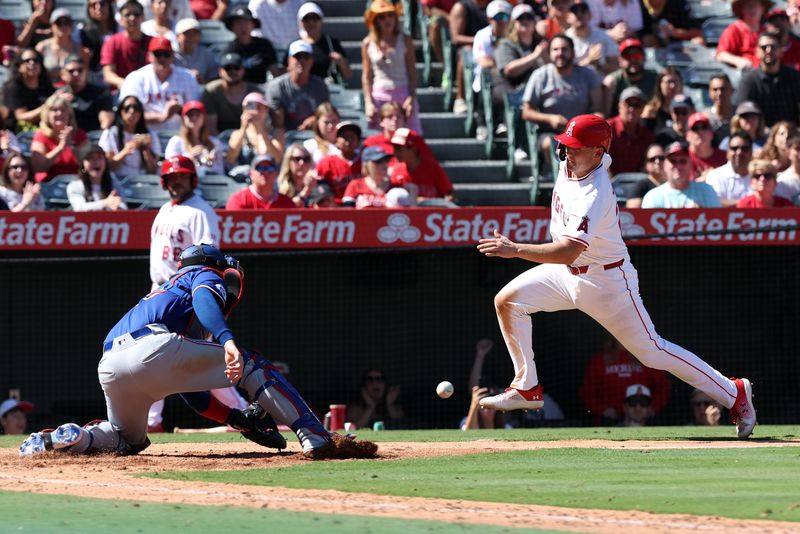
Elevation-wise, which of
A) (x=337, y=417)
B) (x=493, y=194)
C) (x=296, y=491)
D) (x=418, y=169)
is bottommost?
(x=337, y=417)

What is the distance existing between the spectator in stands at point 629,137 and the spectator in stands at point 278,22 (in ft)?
11.9

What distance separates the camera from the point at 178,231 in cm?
938

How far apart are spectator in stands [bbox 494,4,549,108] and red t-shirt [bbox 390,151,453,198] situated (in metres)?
1.57

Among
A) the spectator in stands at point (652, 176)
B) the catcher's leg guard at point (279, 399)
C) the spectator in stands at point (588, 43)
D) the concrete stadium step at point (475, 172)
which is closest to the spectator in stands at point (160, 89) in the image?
the concrete stadium step at point (475, 172)

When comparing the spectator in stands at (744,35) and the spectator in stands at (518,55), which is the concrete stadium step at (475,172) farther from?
the spectator in stands at (744,35)

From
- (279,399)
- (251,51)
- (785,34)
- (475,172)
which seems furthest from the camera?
(785,34)

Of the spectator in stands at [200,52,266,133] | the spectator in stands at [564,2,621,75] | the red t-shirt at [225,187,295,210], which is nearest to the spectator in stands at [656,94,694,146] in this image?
the spectator in stands at [564,2,621,75]

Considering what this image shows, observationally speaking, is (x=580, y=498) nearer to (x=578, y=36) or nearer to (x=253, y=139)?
(x=253, y=139)

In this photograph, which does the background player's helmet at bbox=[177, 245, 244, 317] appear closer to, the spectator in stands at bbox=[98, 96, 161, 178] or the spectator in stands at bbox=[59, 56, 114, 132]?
the spectator in stands at bbox=[98, 96, 161, 178]

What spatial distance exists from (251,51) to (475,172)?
8.34ft

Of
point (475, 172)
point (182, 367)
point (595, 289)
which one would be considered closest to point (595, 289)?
point (595, 289)

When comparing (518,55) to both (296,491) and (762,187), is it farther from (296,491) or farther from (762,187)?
(296,491)

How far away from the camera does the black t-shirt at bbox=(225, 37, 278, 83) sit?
43.7 feet

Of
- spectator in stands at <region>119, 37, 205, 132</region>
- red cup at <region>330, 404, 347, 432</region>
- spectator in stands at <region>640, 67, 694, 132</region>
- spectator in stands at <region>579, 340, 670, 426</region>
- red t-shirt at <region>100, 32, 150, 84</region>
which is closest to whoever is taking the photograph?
red cup at <region>330, 404, 347, 432</region>
